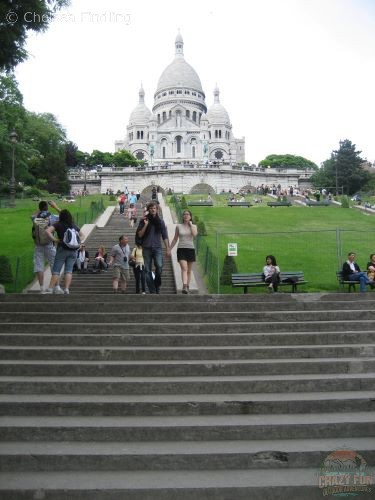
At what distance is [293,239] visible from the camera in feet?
63.4

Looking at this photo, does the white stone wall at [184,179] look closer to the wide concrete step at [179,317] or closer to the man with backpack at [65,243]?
the man with backpack at [65,243]

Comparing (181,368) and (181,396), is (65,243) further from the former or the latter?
(181,396)

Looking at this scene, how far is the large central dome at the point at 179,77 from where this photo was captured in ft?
349

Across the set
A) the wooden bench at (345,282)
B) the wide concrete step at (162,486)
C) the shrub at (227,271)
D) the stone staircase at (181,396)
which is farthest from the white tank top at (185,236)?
the wide concrete step at (162,486)

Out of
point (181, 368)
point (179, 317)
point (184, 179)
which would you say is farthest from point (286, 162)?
point (181, 368)

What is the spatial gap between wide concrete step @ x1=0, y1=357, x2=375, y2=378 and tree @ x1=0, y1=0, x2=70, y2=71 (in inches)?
244

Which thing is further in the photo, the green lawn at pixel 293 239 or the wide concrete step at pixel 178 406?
the green lawn at pixel 293 239

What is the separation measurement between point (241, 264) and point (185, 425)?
11.1 m

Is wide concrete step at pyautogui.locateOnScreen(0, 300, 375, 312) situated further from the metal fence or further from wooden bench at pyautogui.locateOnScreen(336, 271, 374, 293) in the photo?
the metal fence

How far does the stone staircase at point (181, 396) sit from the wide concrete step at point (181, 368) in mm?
12

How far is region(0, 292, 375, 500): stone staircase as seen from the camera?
4414 mm

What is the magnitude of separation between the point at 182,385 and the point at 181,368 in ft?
1.33

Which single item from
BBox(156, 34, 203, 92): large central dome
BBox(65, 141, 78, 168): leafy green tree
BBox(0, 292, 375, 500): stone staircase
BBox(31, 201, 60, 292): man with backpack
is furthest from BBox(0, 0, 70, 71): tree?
BBox(156, 34, 203, 92): large central dome

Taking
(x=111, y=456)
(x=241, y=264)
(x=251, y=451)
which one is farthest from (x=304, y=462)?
(x=241, y=264)
